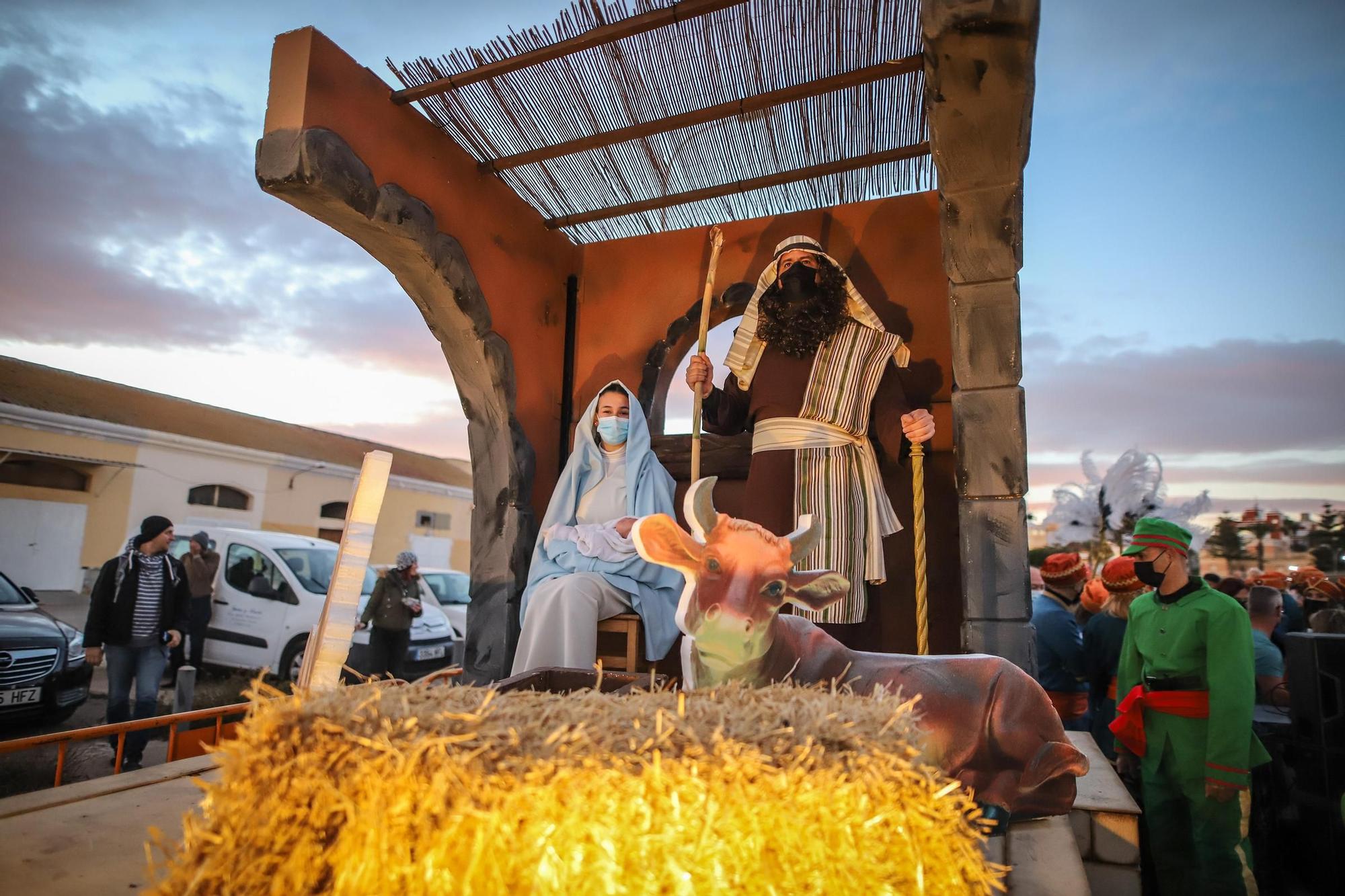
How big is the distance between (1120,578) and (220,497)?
14.9 meters

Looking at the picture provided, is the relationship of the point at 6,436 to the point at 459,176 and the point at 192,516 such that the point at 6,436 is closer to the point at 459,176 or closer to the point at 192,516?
the point at 192,516

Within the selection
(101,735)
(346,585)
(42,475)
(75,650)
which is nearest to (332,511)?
(42,475)

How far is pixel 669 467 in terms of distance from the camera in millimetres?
4797

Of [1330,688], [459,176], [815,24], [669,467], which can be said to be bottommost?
[1330,688]

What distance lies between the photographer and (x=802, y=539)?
6.26 ft

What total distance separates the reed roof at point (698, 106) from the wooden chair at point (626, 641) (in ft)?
8.59

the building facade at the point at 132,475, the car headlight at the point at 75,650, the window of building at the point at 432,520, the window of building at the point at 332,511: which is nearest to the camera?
the car headlight at the point at 75,650

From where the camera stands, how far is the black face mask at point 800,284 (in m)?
3.62

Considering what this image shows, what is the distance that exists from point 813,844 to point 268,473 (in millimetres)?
16200

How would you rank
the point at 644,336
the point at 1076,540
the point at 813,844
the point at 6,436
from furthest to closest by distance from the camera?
the point at 6,436 < the point at 1076,540 < the point at 644,336 < the point at 813,844

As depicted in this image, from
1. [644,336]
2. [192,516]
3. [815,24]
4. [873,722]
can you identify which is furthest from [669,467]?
[192,516]

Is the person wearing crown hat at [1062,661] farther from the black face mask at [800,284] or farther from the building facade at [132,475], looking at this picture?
the building facade at [132,475]

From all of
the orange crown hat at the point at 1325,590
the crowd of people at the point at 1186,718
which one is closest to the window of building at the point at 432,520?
the orange crown hat at the point at 1325,590

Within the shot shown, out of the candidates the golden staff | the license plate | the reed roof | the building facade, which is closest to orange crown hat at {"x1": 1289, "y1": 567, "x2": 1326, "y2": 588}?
the reed roof
